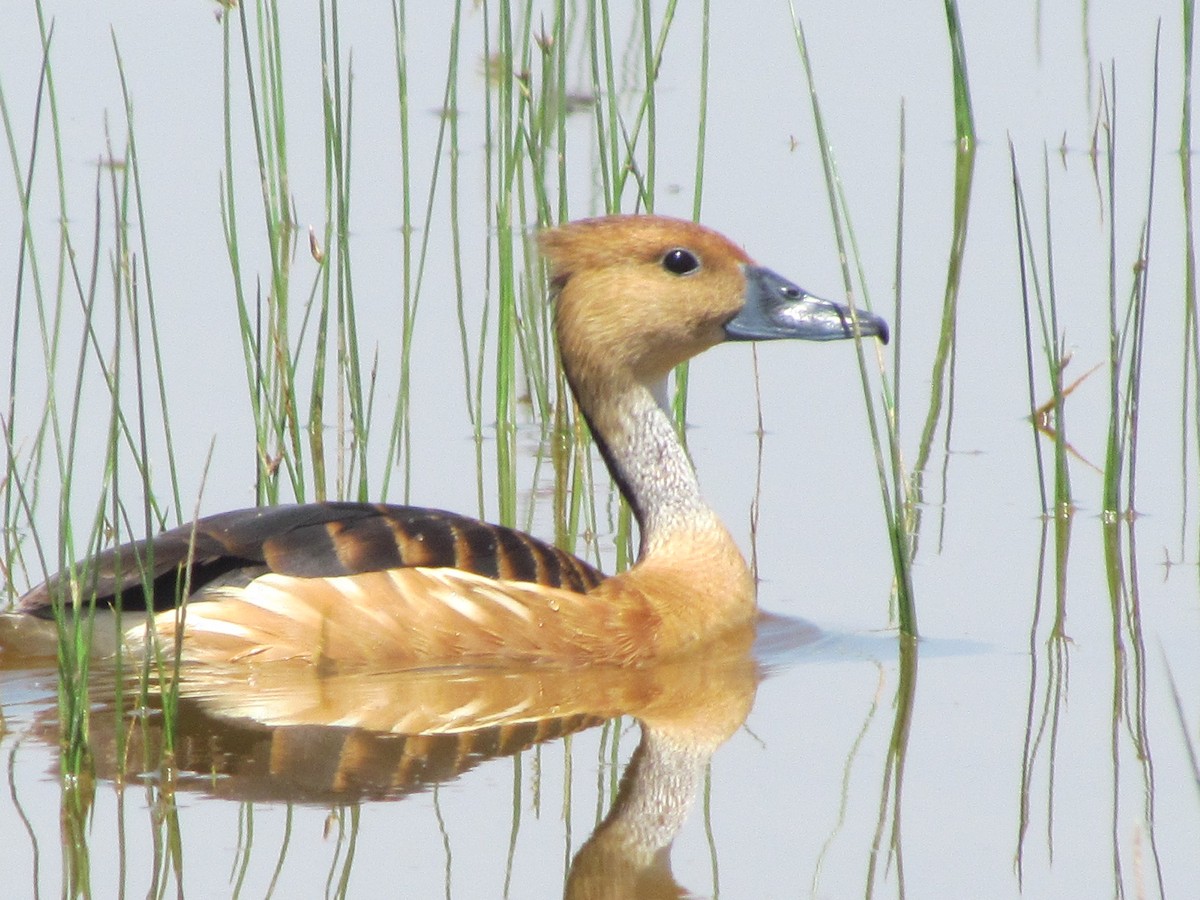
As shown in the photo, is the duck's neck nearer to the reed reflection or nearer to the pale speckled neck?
the pale speckled neck

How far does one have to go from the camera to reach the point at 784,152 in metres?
11.6

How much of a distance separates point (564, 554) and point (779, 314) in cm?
117

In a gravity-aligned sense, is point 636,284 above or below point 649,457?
above

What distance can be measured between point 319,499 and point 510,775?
8.24 feet

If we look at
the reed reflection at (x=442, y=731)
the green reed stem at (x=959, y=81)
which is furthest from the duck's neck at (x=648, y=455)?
the green reed stem at (x=959, y=81)

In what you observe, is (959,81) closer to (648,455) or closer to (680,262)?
(680,262)

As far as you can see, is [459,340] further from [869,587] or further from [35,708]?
[35,708]

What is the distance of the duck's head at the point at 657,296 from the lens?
752 centimetres

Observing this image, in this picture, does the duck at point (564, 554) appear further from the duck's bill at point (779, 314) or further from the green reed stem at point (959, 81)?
the green reed stem at point (959, 81)

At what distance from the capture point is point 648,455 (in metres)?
7.74

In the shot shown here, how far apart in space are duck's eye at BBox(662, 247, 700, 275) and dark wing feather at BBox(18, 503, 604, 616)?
1.11 meters

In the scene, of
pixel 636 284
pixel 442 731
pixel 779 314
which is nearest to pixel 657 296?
pixel 636 284

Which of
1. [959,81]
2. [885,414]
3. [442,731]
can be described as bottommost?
[442,731]

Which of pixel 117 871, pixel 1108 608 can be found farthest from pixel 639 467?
pixel 117 871
